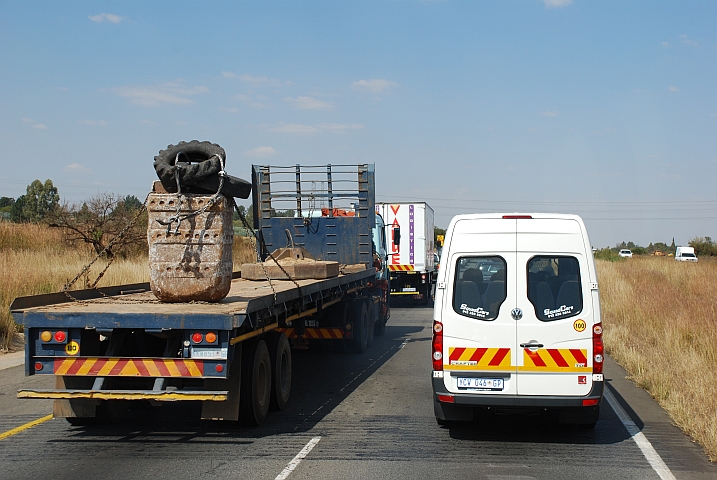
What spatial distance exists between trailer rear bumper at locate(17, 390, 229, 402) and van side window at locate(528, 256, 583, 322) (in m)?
3.20

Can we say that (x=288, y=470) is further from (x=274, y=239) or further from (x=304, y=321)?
(x=274, y=239)

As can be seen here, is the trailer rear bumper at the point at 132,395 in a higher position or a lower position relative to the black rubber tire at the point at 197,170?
lower

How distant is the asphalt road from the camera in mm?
6328

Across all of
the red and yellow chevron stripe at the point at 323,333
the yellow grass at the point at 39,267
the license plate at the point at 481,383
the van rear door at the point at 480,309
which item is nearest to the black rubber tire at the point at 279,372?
the van rear door at the point at 480,309

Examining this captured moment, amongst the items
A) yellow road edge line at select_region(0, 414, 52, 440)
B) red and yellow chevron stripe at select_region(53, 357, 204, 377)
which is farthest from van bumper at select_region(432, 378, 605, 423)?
yellow road edge line at select_region(0, 414, 52, 440)

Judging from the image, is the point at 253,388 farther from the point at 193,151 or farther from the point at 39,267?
the point at 39,267

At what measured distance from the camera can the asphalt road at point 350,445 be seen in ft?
20.8

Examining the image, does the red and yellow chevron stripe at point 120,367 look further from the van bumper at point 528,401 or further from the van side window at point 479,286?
the van side window at point 479,286

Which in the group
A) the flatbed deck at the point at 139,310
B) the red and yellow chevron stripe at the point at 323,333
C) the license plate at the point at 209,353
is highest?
the flatbed deck at the point at 139,310

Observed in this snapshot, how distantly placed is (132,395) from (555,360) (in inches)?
160

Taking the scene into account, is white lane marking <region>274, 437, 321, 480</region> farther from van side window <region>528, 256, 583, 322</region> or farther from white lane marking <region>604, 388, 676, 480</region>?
white lane marking <region>604, 388, 676, 480</region>

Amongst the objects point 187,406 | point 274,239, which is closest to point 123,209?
point 274,239

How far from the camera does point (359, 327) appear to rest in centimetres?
1358

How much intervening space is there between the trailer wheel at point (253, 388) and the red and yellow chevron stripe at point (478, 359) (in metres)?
2.05
